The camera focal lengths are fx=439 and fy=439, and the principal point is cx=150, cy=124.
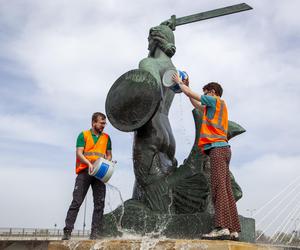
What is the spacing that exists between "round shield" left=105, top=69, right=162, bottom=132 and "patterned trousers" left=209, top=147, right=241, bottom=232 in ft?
3.99

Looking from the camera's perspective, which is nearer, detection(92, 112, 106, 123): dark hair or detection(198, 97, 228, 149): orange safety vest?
detection(198, 97, 228, 149): orange safety vest

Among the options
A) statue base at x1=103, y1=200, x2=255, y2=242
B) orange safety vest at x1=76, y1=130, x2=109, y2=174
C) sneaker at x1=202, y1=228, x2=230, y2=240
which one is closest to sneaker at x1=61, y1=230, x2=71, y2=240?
statue base at x1=103, y1=200, x2=255, y2=242

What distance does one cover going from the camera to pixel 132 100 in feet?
16.8

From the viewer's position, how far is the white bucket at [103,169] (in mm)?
4723

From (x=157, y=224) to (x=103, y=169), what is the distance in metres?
0.82

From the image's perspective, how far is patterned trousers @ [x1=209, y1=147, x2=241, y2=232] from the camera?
381 cm

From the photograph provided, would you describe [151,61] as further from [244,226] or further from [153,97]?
[244,226]

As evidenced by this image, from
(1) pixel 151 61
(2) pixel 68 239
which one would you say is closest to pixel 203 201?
(2) pixel 68 239

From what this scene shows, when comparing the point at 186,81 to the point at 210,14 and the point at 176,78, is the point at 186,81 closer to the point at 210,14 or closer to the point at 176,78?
the point at 176,78

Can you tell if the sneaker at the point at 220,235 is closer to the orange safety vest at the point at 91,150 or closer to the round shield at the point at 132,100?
the round shield at the point at 132,100

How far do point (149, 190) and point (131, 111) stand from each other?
94 centimetres

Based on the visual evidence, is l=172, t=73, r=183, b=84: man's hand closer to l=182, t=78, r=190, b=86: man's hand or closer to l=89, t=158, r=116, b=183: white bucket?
l=182, t=78, r=190, b=86: man's hand

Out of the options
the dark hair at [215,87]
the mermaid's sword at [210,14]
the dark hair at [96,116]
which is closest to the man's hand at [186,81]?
the dark hair at [215,87]

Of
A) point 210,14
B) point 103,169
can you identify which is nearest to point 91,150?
point 103,169
